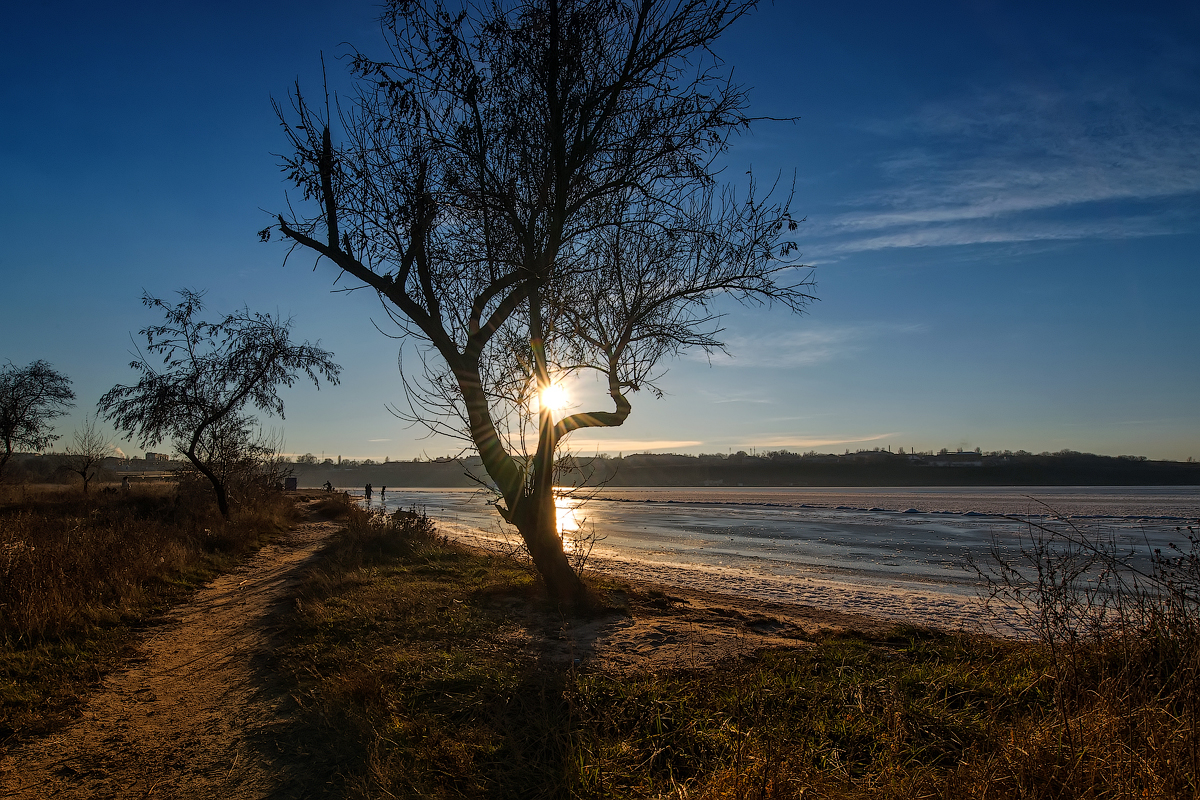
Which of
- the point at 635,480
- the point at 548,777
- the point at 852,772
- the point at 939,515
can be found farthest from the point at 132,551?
the point at 635,480

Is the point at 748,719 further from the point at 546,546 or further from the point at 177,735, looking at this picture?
the point at 546,546

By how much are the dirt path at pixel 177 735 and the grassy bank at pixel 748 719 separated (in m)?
0.35

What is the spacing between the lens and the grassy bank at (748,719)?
3160 millimetres

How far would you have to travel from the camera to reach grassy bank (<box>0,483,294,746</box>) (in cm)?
521

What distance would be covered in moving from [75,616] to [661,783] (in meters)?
7.18

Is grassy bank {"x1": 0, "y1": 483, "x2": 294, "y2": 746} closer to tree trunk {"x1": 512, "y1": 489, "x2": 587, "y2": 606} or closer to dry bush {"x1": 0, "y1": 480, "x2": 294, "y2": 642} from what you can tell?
dry bush {"x1": 0, "y1": 480, "x2": 294, "y2": 642}

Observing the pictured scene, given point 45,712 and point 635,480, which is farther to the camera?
point 635,480

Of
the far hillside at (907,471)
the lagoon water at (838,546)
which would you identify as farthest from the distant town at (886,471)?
the lagoon water at (838,546)

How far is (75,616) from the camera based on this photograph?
7.04 m

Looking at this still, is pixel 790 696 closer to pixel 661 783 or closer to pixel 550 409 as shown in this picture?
pixel 661 783

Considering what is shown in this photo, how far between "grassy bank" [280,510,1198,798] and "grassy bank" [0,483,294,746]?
176 centimetres

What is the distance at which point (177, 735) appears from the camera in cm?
455

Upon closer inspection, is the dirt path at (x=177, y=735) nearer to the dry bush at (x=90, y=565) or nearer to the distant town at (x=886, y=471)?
the dry bush at (x=90, y=565)

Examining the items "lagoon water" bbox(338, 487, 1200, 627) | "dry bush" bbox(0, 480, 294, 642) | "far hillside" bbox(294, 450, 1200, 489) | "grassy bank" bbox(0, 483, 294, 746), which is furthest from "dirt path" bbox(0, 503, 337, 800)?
"far hillside" bbox(294, 450, 1200, 489)
